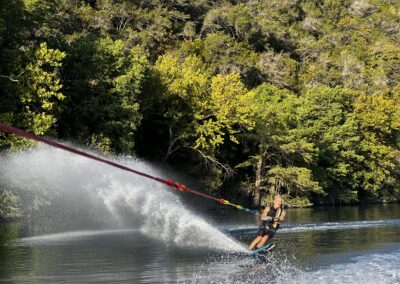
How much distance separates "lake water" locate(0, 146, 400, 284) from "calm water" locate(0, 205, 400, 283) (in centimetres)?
3

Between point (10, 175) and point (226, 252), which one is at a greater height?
point (10, 175)

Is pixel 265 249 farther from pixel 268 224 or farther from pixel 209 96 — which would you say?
pixel 209 96

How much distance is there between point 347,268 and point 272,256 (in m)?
3.30

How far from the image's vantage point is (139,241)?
24.5 metres

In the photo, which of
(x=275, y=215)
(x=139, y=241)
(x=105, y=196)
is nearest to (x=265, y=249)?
(x=275, y=215)

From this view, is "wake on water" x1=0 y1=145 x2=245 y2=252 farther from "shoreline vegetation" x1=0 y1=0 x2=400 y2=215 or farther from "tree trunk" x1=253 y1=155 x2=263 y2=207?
"tree trunk" x1=253 y1=155 x2=263 y2=207

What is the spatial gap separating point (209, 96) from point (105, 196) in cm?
2369

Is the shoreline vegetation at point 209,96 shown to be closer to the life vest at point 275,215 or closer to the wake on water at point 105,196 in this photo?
the wake on water at point 105,196

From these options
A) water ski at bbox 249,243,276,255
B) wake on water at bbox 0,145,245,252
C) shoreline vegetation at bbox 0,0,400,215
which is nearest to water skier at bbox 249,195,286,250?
water ski at bbox 249,243,276,255

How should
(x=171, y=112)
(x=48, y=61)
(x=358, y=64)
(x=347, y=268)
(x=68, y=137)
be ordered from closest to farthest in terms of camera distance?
(x=347, y=268), (x=48, y=61), (x=68, y=137), (x=171, y=112), (x=358, y=64)

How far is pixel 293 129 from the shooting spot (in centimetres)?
5828

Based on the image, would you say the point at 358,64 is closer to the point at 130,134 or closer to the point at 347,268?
the point at 130,134

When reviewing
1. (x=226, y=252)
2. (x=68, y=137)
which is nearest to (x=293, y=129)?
(x=68, y=137)

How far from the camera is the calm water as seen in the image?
16.2 metres
